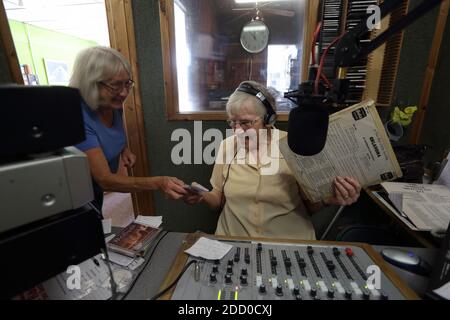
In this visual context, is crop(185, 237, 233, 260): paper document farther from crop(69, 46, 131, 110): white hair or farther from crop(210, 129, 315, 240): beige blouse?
crop(69, 46, 131, 110): white hair

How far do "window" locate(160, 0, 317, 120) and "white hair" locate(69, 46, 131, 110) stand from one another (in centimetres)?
57

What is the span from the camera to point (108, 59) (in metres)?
1.19

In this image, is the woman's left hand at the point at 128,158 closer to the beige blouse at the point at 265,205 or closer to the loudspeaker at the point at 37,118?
the beige blouse at the point at 265,205

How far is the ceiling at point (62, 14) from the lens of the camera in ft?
10.1

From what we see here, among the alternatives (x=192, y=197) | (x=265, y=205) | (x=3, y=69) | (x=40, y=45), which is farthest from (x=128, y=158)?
(x=40, y=45)

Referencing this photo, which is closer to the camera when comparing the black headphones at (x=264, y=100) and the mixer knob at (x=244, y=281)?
the mixer knob at (x=244, y=281)

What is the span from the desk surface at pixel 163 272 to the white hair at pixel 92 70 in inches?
31.9

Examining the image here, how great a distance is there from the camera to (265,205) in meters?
1.16

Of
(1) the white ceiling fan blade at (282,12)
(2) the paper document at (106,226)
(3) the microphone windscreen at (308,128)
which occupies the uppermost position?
(1) the white ceiling fan blade at (282,12)

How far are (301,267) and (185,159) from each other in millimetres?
1350

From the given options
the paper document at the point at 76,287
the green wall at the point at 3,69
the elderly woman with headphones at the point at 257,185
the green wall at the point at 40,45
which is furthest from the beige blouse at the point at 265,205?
the green wall at the point at 40,45

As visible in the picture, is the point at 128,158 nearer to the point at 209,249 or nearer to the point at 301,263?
the point at 209,249
